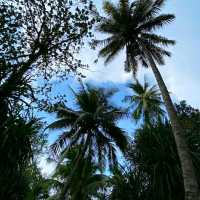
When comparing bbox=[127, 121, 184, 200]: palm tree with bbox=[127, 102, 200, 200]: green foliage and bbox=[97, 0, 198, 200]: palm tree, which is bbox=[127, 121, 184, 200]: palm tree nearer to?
bbox=[127, 102, 200, 200]: green foliage

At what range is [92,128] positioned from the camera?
26.3m

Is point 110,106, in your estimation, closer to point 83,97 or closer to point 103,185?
point 83,97

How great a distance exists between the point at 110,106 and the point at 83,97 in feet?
6.64

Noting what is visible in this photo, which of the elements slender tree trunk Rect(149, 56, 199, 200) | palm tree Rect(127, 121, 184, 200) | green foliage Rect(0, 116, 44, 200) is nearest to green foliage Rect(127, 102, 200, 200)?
palm tree Rect(127, 121, 184, 200)

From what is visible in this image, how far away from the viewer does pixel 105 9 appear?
23.5 meters

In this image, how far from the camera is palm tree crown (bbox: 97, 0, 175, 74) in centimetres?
2230

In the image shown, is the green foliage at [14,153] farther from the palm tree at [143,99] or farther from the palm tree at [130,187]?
the palm tree at [143,99]

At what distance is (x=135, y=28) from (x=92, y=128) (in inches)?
300

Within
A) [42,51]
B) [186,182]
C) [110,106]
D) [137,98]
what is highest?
[137,98]

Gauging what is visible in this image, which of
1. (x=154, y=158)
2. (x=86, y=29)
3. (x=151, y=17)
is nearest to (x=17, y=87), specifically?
(x=86, y=29)

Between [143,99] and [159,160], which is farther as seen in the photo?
[143,99]

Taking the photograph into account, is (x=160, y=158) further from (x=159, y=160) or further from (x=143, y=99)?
(x=143, y=99)

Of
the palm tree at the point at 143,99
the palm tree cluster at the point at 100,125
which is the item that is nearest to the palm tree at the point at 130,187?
the palm tree cluster at the point at 100,125

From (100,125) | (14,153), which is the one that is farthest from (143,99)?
(14,153)
